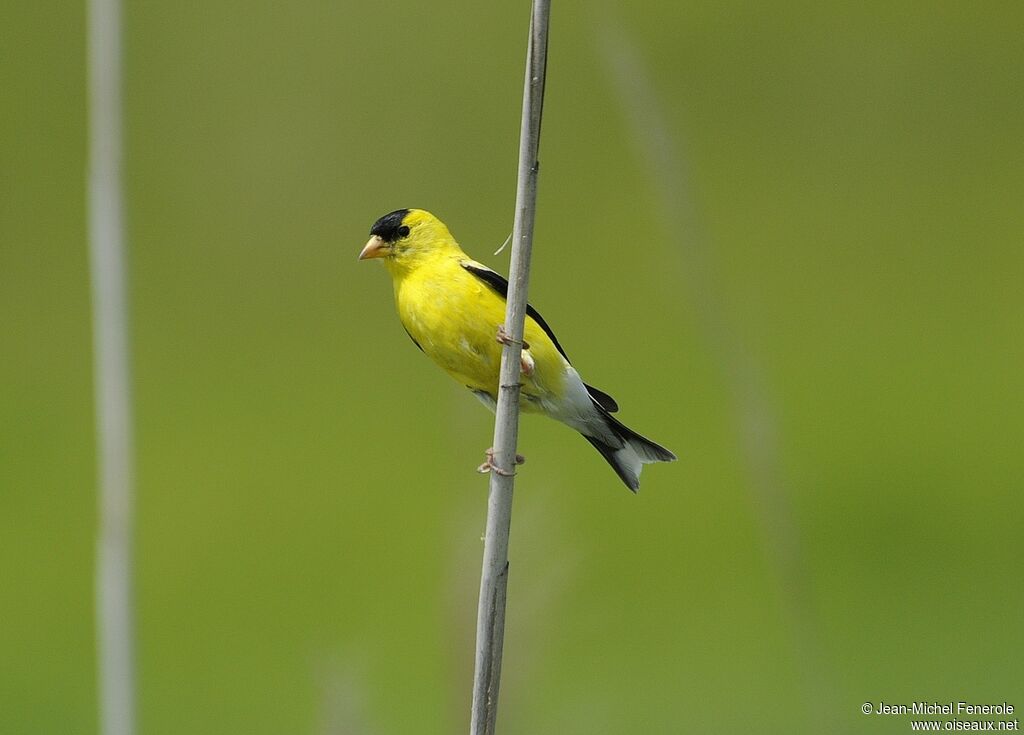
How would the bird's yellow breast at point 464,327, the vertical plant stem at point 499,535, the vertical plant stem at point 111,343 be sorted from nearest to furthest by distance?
the vertical plant stem at point 499,535 → the vertical plant stem at point 111,343 → the bird's yellow breast at point 464,327

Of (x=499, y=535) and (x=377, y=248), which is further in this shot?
(x=377, y=248)

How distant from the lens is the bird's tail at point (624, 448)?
133 centimetres

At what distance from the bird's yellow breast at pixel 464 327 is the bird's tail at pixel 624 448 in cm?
8

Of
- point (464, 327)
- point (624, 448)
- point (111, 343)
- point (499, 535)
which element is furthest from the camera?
point (624, 448)

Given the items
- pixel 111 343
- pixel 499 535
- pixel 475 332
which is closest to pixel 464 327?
pixel 475 332

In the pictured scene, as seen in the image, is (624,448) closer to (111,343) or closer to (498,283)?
(498,283)

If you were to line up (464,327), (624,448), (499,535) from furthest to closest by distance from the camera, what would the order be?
(624,448) → (464,327) → (499,535)

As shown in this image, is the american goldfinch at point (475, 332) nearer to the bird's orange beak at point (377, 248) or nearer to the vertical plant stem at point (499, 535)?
the bird's orange beak at point (377, 248)

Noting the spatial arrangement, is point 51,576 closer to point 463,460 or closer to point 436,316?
point 436,316

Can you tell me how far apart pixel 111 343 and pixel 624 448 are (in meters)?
0.60

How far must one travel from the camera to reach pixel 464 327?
1.24 m

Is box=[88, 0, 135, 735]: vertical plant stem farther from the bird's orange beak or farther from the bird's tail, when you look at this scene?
the bird's tail

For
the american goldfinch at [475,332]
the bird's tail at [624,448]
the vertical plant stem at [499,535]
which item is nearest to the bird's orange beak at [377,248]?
the american goldfinch at [475,332]

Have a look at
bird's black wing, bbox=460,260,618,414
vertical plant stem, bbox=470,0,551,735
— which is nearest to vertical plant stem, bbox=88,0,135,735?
vertical plant stem, bbox=470,0,551,735
